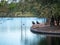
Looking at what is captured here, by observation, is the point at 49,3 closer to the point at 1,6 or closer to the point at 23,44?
the point at 23,44

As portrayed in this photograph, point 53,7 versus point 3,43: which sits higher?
point 53,7

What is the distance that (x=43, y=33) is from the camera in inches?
1097

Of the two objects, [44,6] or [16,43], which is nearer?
[16,43]

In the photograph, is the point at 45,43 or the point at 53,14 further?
the point at 53,14

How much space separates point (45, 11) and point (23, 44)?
9.30 metres

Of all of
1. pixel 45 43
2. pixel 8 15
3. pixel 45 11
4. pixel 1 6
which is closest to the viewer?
pixel 45 43

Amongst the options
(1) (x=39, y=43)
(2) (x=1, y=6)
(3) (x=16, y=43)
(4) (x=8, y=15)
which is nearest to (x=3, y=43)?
(3) (x=16, y=43)

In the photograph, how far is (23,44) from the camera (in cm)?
2080

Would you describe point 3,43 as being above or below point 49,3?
below

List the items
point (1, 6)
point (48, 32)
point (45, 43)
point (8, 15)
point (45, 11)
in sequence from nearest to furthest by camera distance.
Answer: point (45, 43), point (48, 32), point (45, 11), point (1, 6), point (8, 15)

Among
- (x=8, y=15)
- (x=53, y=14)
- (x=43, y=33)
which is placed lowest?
(x=8, y=15)

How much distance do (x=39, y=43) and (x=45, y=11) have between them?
8.78m

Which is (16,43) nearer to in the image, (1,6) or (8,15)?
(1,6)

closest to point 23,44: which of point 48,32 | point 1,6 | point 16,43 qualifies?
point 16,43
